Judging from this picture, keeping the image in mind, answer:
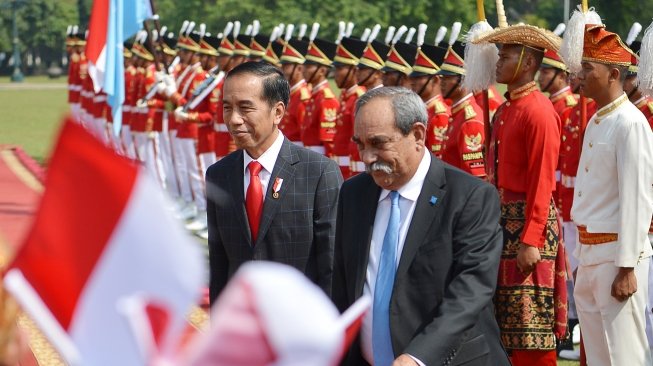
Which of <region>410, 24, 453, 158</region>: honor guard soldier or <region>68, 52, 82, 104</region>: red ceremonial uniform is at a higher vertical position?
<region>410, 24, 453, 158</region>: honor guard soldier

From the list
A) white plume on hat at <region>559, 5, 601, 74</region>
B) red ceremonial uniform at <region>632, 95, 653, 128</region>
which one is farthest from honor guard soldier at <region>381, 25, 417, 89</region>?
white plume on hat at <region>559, 5, 601, 74</region>

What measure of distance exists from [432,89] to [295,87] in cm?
272

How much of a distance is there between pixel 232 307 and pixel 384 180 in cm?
183

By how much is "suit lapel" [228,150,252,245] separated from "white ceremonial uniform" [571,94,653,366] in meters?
1.48

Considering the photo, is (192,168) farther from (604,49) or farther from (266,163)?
(266,163)

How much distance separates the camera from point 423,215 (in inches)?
128

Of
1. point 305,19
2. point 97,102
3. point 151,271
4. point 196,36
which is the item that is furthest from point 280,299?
point 305,19

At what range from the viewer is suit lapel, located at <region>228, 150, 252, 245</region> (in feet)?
12.9

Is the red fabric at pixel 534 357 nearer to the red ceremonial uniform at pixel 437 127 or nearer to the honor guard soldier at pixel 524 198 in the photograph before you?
the honor guard soldier at pixel 524 198

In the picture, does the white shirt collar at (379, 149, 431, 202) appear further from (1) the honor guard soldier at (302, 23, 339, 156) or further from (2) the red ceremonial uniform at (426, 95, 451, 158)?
(1) the honor guard soldier at (302, 23, 339, 156)

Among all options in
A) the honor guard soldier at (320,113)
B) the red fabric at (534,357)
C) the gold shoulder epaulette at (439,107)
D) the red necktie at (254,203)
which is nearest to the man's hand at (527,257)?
the red fabric at (534,357)

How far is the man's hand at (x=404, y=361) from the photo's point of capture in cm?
309

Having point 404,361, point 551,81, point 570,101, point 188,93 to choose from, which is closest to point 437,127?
point 551,81

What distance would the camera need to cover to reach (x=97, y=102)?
16.5 meters
